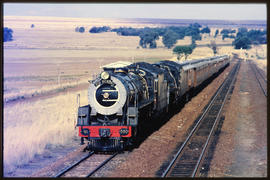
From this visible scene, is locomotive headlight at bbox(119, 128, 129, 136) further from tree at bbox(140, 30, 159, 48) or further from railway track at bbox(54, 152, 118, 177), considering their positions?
tree at bbox(140, 30, 159, 48)

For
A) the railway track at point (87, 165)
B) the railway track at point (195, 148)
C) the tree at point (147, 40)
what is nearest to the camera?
the railway track at point (87, 165)

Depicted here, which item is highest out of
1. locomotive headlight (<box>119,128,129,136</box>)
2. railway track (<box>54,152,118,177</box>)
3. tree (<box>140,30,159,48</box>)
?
tree (<box>140,30,159,48</box>)

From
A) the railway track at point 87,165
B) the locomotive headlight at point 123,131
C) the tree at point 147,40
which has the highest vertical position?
the tree at point 147,40

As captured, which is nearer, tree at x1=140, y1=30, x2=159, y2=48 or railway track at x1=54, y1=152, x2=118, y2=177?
railway track at x1=54, y1=152, x2=118, y2=177

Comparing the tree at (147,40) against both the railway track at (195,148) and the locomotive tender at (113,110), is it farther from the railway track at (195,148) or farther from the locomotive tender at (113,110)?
the locomotive tender at (113,110)

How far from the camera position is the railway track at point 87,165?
12.4 meters

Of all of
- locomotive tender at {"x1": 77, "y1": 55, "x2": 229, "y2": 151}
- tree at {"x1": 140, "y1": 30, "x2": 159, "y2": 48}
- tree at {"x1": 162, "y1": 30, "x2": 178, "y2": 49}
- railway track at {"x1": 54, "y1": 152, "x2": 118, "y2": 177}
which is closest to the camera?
railway track at {"x1": 54, "y1": 152, "x2": 118, "y2": 177}

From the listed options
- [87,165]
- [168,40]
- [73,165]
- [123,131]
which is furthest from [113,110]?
[168,40]

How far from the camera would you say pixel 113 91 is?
1442 centimetres

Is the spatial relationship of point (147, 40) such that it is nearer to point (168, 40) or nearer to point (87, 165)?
point (168, 40)

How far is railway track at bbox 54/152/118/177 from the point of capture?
12.4 m

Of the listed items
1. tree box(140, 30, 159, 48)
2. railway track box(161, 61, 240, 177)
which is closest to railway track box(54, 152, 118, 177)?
railway track box(161, 61, 240, 177)

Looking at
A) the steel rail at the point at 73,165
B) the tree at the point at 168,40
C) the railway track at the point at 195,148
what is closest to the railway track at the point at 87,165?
the steel rail at the point at 73,165

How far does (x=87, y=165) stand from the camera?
1345cm
